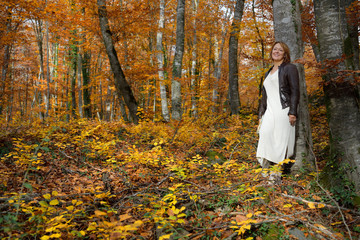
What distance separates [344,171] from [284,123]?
3.31 feet

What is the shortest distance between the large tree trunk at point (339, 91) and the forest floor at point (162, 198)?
51 cm

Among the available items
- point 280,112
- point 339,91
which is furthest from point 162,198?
point 339,91

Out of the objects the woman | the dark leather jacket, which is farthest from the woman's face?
the dark leather jacket

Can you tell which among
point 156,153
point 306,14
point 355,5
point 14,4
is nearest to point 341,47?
point 156,153

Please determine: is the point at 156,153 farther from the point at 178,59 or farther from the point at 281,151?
the point at 178,59

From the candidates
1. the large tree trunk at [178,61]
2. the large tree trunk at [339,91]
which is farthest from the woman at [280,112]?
the large tree trunk at [178,61]

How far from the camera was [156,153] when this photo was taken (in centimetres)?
411

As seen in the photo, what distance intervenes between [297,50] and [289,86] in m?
0.73

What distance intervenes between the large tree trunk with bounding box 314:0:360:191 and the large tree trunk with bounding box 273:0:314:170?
31cm

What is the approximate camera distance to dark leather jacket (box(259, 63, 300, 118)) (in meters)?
3.17

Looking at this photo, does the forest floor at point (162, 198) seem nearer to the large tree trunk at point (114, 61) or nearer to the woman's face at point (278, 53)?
the woman's face at point (278, 53)

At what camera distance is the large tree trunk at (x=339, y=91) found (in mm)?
2961

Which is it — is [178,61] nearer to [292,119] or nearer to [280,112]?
[280,112]

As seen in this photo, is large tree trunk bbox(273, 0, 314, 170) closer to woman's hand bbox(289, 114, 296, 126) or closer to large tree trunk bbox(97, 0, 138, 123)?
woman's hand bbox(289, 114, 296, 126)
